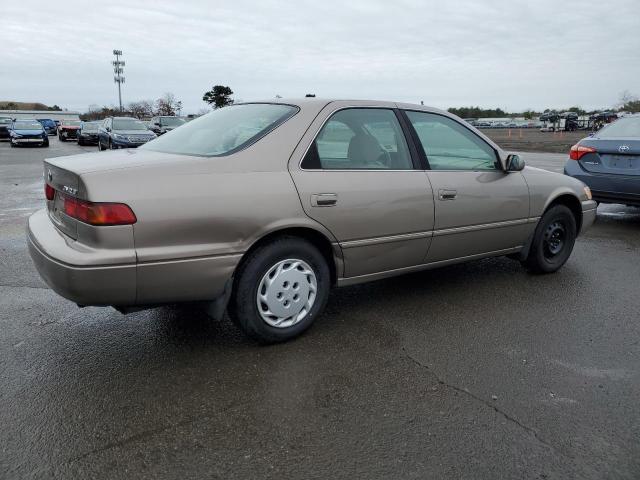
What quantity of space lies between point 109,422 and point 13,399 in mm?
600

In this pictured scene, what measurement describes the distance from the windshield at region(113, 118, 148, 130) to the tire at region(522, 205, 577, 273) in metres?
18.8

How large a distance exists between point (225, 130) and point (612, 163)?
5581mm

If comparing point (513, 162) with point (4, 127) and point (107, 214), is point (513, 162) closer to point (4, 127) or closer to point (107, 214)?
point (107, 214)

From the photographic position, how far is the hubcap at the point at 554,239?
4945mm

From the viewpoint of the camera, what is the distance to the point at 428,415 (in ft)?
8.71

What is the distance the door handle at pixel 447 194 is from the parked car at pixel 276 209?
0.04ft

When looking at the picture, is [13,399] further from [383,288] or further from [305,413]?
[383,288]

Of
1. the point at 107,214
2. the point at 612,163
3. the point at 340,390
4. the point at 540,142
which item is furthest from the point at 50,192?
the point at 540,142

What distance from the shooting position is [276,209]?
10.4 feet

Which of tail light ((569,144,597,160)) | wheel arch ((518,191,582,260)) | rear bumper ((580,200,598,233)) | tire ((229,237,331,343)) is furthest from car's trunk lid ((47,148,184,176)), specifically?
tail light ((569,144,597,160))

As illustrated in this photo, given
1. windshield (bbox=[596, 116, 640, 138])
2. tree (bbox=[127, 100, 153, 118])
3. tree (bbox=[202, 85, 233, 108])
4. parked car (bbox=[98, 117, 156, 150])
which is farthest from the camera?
tree (bbox=[127, 100, 153, 118])

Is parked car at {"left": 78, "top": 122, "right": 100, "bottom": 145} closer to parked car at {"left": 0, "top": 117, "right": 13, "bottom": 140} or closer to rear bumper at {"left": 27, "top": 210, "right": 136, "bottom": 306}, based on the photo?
parked car at {"left": 0, "top": 117, "right": 13, "bottom": 140}

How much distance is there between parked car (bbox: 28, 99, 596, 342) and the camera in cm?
280

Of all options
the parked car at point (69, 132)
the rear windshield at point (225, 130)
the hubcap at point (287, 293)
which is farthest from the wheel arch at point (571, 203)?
the parked car at point (69, 132)
